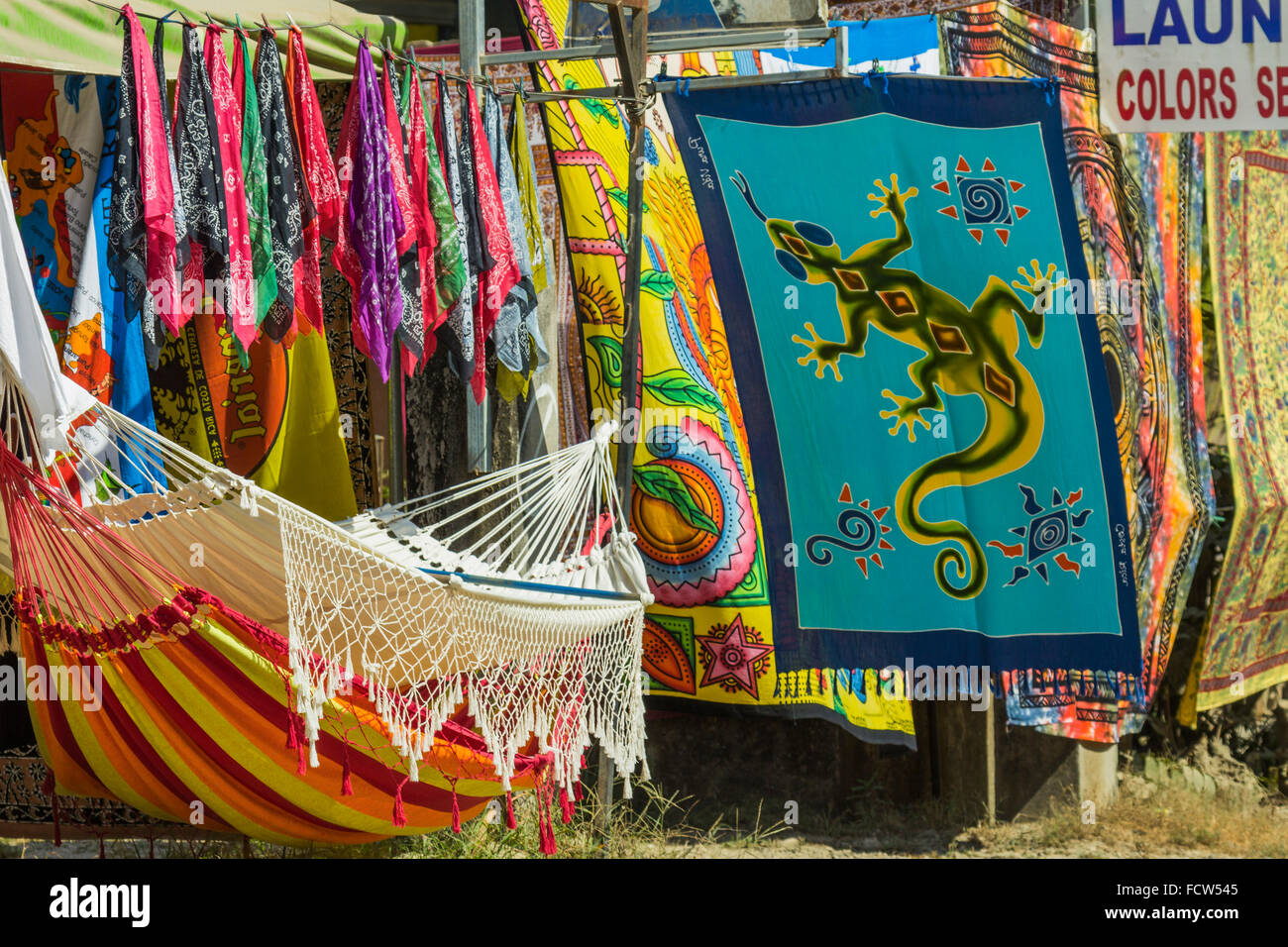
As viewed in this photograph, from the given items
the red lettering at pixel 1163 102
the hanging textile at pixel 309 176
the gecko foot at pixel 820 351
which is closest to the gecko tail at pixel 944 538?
the gecko foot at pixel 820 351

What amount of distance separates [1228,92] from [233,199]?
2725 millimetres

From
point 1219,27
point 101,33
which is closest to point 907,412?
point 1219,27

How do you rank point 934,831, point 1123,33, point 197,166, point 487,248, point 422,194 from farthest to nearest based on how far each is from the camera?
point 934,831 < point 1123,33 < point 487,248 < point 422,194 < point 197,166

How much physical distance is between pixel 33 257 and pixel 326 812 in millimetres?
1612

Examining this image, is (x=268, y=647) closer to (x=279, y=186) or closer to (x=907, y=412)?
(x=279, y=186)

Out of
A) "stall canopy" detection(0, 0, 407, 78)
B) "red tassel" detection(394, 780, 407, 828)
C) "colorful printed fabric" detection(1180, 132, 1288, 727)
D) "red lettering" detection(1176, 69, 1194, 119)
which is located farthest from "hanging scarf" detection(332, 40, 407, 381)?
"colorful printed fabric" detection(1180, 132, 1288, 727)

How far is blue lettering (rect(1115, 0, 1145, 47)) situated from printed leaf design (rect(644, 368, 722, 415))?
152 cm

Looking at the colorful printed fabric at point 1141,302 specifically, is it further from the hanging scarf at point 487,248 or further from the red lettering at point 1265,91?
the hanging scarf at point 487,248

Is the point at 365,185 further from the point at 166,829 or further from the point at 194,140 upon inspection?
the point at 166,829

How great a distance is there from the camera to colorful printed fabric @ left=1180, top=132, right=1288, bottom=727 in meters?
4.63

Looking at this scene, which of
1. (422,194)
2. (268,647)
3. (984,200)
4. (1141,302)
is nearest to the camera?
(268,647)

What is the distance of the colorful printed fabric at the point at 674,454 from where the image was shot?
154 inches

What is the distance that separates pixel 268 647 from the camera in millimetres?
2797

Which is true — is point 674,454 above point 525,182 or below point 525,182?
below
